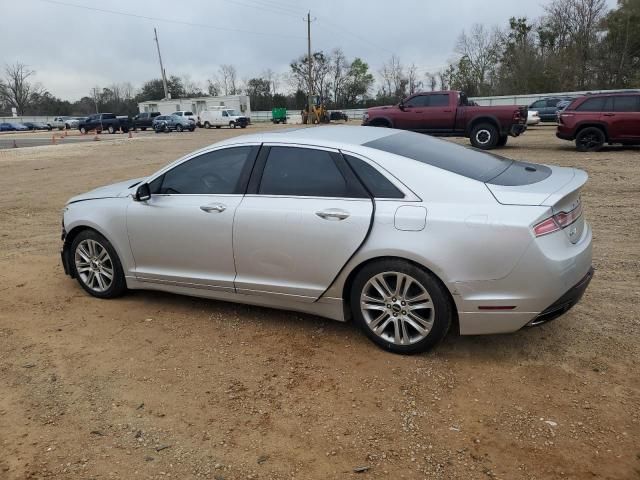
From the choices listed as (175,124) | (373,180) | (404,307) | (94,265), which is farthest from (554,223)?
(175,124)

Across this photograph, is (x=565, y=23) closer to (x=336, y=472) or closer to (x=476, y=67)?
(x=476, y=67)

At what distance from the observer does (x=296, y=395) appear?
10.8ft

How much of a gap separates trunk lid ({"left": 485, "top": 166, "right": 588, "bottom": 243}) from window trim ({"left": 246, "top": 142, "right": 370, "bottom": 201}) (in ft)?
2.94

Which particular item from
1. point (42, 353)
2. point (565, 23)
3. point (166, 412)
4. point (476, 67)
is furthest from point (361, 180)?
point (476, 67)

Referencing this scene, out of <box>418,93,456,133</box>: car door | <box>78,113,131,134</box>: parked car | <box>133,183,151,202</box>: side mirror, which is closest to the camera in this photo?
<box>133,183,151,202</box>: side mirror

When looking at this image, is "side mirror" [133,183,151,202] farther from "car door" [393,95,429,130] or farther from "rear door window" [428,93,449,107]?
"rear door window" [428,93,449,107]

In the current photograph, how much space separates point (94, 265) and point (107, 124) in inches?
1757

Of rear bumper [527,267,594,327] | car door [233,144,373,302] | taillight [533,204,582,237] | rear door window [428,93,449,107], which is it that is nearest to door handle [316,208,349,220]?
car door [233,144,373,302]

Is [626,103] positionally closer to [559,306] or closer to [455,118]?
[455,118]

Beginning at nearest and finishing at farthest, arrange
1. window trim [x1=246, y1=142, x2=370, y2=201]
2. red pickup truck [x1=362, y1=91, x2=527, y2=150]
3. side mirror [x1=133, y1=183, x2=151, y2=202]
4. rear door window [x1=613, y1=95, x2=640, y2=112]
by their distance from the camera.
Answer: window trim [x1=246, y1=142, x2=370, y2=201] → side mirror [x1=133, y1=183, x2=151, y2=202] → rear door window [x1=613, y1=95, x2=640, y2=112] → red pickup truck [x1=362, y1=91, x2=527, y2=150]

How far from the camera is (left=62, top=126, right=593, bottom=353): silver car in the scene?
3.32 m

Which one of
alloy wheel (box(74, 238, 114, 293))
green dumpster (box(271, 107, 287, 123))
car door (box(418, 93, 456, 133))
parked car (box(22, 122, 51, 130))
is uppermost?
car door (box(418, 93, 456, 133))

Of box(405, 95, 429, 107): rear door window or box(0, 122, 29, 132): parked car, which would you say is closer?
box(405, 95, 429, 107): rear door window

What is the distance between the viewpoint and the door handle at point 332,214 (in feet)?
12.1
